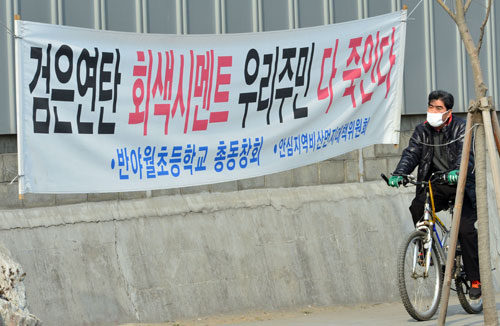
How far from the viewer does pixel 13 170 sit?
8617mm

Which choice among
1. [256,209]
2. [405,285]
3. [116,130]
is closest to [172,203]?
[256,209]

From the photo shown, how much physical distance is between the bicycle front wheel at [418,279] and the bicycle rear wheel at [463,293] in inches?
7.1

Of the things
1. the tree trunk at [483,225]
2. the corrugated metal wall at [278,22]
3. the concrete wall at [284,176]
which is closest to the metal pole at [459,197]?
the tree trunk at [483,225]

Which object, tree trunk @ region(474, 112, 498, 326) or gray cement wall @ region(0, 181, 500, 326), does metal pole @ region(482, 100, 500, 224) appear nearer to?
tree trunk @ region(474, 112, 498, 326)

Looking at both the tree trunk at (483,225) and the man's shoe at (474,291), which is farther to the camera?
the man's shoe at (474,291)

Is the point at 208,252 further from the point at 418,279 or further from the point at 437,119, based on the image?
the point at 437,119

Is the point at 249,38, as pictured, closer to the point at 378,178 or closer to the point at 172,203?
the point at 172,203

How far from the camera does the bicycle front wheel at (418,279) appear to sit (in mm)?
8359

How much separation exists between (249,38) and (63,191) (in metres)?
2.09

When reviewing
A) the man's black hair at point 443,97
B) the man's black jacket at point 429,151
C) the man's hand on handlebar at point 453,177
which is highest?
the man's black hair at point 443,97

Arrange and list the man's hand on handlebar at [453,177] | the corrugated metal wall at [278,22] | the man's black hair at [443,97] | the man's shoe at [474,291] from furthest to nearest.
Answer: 1. the corrugated metal wall at [278,22]
2. the man's shoe at [474,291]
3. the man's black hair at [443,97]
4. the man's hand on handlebar at [453,177]

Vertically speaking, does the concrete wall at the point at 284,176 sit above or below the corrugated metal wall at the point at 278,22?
below

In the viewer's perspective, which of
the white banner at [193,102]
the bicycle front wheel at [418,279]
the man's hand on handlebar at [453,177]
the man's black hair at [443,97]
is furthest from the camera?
the man's black hair at [443,97]

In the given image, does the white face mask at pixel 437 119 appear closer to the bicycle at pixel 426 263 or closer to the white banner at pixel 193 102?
the bicycle at pixel 426 263
